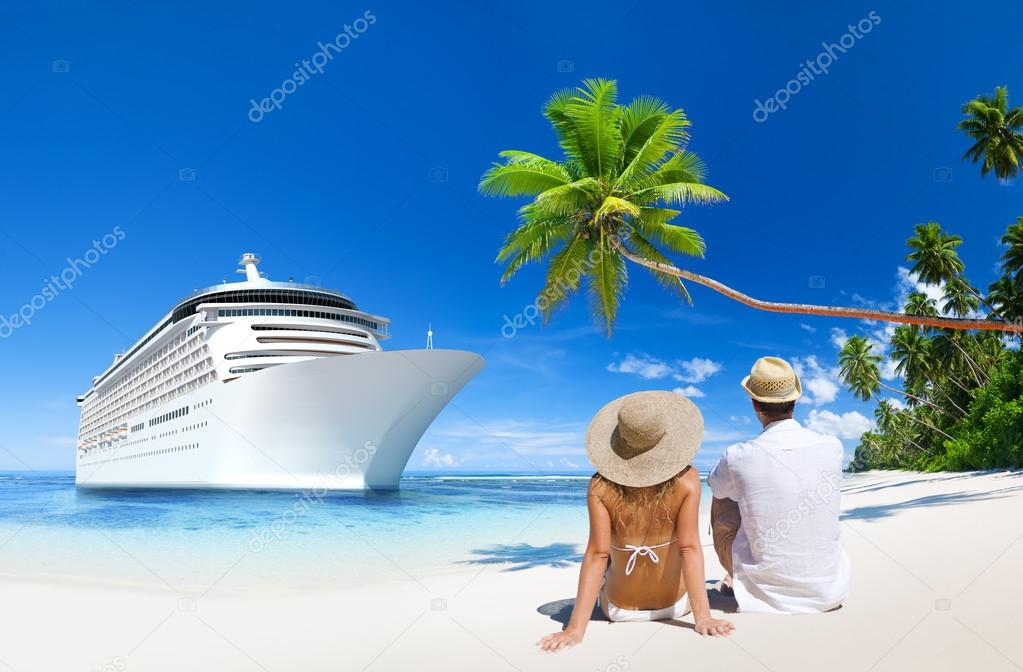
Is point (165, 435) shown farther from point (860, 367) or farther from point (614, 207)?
point (860, 367)

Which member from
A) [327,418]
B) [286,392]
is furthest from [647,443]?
[286,392]

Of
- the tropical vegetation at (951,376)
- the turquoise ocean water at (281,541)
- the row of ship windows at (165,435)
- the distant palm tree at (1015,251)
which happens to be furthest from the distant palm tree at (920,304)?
the row of ship windows at (165,435)

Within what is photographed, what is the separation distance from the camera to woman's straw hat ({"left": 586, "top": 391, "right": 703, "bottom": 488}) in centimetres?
288

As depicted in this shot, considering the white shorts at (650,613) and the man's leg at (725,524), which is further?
the man's leg at (725,524)

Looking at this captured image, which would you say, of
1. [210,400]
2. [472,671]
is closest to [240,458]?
[210,400]

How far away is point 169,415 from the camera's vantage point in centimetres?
3114

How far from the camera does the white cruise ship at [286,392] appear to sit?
21609mm

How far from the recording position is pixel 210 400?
2559cm

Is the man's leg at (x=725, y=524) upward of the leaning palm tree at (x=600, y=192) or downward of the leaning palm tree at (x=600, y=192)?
downward

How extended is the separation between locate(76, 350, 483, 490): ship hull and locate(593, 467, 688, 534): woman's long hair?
60.1 feet

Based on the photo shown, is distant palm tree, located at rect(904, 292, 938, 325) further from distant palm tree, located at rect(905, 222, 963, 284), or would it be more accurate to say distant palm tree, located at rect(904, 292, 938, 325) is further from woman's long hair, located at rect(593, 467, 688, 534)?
woman's long hair, located at rect(593, 467, 688, 534)

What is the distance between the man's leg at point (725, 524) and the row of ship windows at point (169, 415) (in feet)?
99.4

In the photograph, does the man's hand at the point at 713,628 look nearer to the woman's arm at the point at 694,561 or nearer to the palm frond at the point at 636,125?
the woman's arm at the point at 694,561

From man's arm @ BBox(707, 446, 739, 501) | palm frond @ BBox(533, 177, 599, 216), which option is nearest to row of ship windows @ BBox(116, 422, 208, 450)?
palm frond @ BBox(533, 177, 599, 216)
